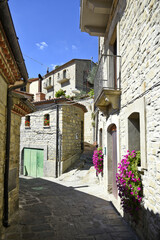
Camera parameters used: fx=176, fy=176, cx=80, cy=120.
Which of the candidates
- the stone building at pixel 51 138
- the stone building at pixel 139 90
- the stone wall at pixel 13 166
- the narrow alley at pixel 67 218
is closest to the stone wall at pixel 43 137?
the stone building at pixel 51 138

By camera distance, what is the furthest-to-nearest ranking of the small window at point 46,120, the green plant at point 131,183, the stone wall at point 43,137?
the small window at point 46,120, the stone wall at point 43,137, the green plant at point 131,183

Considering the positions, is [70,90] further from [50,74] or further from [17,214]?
[17,214]

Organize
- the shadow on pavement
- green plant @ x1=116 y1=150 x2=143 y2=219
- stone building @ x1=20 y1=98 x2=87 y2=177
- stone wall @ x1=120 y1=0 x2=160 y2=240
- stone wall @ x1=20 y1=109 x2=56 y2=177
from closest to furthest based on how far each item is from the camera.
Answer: stone wall @ x1=120 y1=0 x2=160 y2=240, green plant @ x1=116 y1=150 x2=143 y2=219, the shadow on pavement, stone building @ x1=20 y1=98 x2=87 y2=177, stone wall @ x1=20 y1=109 x2=56 y2=177

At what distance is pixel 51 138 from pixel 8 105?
829 cm

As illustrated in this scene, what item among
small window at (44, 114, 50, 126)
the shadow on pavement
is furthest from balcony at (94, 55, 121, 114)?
small window at (44, 114, 50, 126)

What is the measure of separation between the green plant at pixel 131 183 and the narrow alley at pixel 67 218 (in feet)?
2.25

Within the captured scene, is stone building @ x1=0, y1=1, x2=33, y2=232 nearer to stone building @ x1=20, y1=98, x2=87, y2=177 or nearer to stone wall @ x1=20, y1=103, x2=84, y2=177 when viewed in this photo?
stone building @ x1=20, y1=98, x2=87, y2=177

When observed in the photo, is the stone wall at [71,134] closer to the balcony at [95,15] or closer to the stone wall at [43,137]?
the stone wall at [43,137]

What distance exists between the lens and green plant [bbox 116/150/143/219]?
377 cm

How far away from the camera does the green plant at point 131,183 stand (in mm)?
3773

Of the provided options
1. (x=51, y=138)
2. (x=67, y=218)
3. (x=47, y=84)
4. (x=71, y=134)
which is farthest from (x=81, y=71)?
(x=67, y=218)

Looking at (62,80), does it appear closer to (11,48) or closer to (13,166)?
(13,166)

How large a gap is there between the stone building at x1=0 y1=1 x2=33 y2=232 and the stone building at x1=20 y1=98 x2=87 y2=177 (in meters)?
6.50

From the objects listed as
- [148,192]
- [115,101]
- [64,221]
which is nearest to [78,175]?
[64,221]
